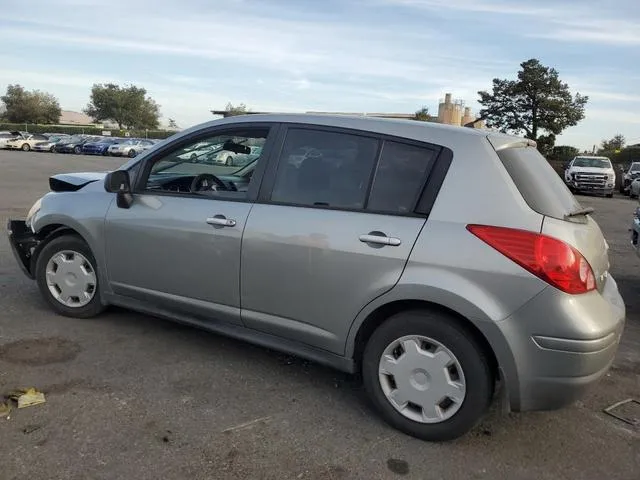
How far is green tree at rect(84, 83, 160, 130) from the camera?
81.7 metres

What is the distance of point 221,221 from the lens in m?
3.75

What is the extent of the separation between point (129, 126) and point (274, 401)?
283 feet

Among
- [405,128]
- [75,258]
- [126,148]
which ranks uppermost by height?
[405,128]

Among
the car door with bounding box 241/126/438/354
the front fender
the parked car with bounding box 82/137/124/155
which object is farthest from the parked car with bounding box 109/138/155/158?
the car door with bounding box 241/126/438/354

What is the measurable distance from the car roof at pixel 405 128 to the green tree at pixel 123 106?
8415 centimetres

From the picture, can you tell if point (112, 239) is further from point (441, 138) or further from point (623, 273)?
point (623, 273)

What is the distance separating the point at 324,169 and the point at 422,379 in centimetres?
135

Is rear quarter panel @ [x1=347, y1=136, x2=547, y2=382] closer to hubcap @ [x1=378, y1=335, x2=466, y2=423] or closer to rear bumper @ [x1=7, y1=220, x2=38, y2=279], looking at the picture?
hubcap @ [x1=378, y1=335, x2=466, y2=423]

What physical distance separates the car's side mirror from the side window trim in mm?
57

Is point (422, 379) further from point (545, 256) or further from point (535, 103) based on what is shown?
point (535, 103)

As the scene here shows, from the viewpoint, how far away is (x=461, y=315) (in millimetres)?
2988

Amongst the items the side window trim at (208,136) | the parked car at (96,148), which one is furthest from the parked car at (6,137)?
the side window trim at (208,136)

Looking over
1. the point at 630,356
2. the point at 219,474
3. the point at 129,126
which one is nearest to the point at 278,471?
the point at 219,474

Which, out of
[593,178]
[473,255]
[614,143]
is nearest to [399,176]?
[473,255]
